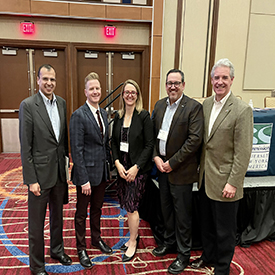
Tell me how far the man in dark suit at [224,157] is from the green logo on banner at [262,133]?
92cm

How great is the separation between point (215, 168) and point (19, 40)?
4.57 m

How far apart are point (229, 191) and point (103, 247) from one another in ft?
4.13

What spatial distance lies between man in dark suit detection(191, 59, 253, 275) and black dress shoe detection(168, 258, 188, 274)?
269mm

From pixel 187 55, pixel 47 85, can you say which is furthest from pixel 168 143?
pixel 187 55

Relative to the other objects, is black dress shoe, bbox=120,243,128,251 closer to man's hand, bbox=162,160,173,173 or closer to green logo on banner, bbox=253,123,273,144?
man's hand, bbox=162,160,173,173

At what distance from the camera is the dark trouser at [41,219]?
A: 5.94 ft

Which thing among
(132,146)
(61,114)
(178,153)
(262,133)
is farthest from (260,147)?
(61,114)

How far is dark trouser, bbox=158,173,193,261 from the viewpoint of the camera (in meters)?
1.97

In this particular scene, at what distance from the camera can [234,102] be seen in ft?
5.53

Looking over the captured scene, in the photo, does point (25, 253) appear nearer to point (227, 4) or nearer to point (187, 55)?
point (187, 55)

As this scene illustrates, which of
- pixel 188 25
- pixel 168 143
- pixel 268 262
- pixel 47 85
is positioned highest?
pixel 188 25

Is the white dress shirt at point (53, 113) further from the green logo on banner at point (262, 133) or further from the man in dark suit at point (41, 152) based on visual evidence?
the green logo on banner at point (262, 133)

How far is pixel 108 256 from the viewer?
7.09 feet

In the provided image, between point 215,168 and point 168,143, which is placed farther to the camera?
point 168,143
